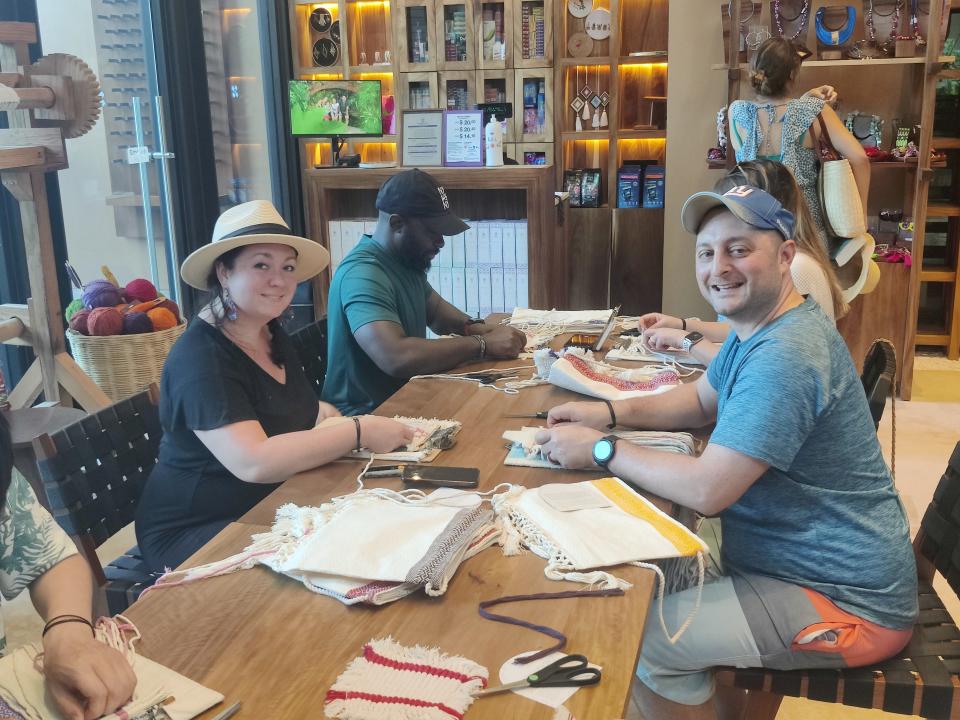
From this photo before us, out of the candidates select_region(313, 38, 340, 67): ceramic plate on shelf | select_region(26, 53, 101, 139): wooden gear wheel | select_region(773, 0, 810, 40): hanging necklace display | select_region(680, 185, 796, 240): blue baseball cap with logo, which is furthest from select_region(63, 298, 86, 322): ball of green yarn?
select_region(773, 0, 810, 40): hanging necklace display

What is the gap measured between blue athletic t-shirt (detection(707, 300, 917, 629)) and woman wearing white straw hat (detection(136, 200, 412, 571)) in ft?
2.30

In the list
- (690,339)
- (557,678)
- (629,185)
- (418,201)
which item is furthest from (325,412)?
(629,185)

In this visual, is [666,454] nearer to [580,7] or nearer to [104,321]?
[104,321]

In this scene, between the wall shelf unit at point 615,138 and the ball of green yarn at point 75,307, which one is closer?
the ball of green yarn at point 75,307

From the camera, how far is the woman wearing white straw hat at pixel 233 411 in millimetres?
1769

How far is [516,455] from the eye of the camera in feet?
5.96

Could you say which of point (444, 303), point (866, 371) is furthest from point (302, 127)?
point (866, 371)

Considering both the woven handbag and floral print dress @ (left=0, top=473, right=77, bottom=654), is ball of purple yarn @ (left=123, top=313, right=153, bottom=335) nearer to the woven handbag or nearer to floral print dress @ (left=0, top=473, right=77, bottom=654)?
floral print dress @ (left=0, top=473, right=77, bottom=654)

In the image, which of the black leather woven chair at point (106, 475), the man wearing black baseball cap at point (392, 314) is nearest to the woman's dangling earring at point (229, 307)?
the black leather woven chair at point (106, 475)

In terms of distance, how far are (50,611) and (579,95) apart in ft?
17.4

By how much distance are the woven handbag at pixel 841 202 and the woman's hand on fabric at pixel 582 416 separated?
2.16 metres

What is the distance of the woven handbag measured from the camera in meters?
3.67

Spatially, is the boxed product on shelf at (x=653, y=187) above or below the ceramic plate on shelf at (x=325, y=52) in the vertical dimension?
below

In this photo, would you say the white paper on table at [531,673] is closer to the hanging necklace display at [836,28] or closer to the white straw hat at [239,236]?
the white straw hat at [239,236]
